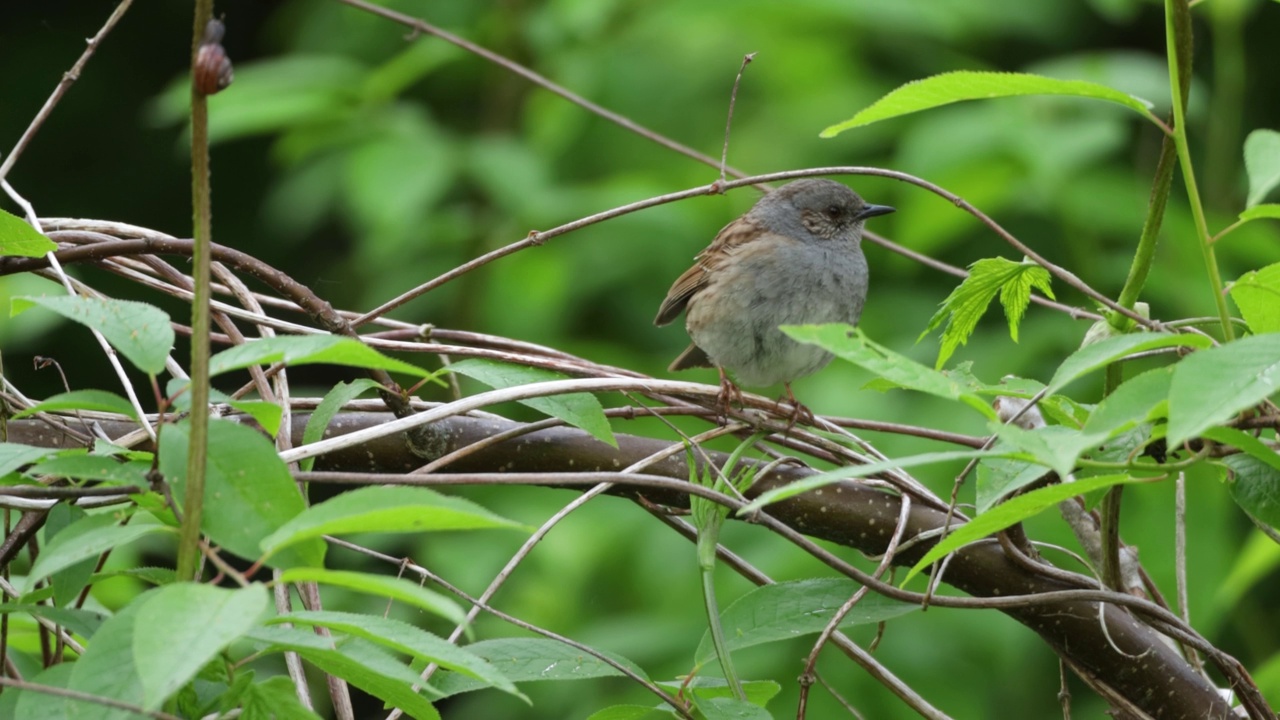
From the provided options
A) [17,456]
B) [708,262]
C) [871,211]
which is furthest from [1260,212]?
[871,211]

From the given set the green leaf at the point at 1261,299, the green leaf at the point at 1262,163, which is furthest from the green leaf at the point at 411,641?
the green leaf at the point at 1261,299

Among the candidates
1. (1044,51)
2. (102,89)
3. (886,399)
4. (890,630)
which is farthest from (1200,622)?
(102,89)

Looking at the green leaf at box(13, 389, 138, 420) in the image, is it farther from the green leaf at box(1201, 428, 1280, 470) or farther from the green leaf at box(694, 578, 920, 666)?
the green leaf at box(1201, 428, 1280, 470)

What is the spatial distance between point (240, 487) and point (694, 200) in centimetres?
392

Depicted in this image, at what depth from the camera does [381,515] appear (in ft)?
3.17

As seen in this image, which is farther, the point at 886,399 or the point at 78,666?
the point at 886,399

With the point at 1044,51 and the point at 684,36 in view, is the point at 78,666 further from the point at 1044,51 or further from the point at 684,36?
the point at 1044,51

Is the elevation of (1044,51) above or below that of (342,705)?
above

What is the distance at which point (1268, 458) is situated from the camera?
4.05 feet

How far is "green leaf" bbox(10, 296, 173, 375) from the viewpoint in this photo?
1.16m

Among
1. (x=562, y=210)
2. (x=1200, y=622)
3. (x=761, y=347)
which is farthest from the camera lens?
(x=562, y=210)

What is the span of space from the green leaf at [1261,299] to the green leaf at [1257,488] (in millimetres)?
158

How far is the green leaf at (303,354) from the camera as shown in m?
1.11

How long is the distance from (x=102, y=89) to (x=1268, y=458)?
21.2ft
